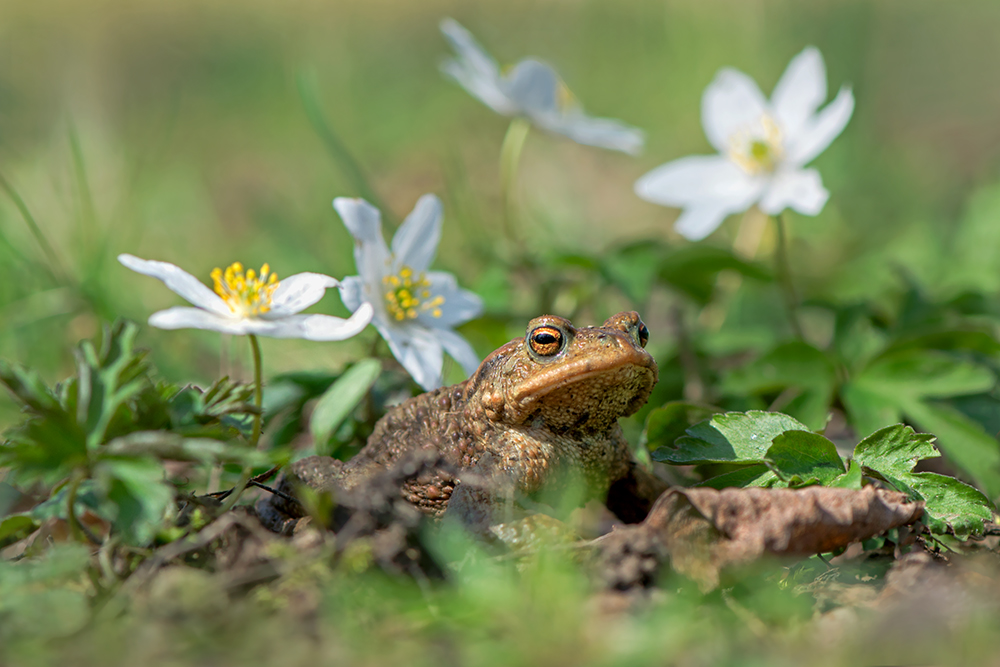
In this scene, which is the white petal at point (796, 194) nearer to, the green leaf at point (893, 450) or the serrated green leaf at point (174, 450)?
the green leaf at point (893, 450)

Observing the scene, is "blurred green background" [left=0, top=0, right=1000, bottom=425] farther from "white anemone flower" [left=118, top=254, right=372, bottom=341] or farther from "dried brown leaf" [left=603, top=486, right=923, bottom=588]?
"dried brown leaf" [left=603, top=486, right=923, bottom=588]

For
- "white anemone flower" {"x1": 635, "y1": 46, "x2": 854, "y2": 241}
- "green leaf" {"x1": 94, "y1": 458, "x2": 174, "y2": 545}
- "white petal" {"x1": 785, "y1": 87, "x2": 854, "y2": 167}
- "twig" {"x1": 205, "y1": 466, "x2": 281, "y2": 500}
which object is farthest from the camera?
"white anemone flower" {"x1": 635, "y1": 46, "x2": 854, "y2": 241}

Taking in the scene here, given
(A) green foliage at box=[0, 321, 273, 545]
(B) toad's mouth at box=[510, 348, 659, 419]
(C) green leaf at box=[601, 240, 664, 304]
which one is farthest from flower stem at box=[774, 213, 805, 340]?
(A) green foliage at box=[0, 321, 273, 545]

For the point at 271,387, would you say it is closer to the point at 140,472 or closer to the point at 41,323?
the point at 140,472

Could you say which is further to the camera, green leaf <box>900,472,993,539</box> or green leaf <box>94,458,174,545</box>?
green leaf <box>900,472,993,539</box>

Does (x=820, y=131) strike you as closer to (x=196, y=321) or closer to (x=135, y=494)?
(x=196, y=321)

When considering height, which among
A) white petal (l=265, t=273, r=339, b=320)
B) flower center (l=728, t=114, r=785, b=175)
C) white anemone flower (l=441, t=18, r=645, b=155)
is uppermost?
white anemone flower (l=441, t=18, r=645, b=155)
